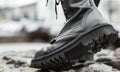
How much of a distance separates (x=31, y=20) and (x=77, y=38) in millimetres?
16459

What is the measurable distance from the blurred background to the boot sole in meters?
12.6

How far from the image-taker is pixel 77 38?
1775mm

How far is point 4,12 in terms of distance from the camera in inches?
747

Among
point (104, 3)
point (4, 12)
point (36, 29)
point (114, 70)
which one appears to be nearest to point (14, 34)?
point (36, 29)

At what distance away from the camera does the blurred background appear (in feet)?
50.8

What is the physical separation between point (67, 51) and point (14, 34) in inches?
572

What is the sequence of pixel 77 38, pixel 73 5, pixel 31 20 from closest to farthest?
pixel 77 38
pixel 73 5
pixel 31 20

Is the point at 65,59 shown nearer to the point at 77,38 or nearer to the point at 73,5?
the point at 77,38

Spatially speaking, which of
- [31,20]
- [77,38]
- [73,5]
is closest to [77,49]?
[77,38]

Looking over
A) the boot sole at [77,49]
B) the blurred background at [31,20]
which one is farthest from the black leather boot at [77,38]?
the blurred background at [31,20]

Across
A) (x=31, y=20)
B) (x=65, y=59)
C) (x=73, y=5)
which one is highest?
(x=31, y=20)

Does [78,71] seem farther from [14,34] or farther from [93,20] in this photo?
[14,34]

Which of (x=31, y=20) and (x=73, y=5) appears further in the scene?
(x=31, y=20)

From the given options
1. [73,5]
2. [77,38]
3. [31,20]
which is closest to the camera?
[77,38]
